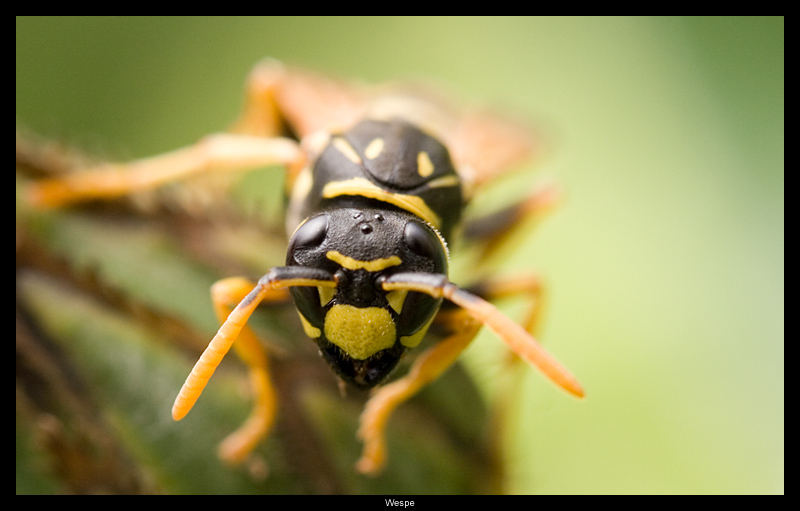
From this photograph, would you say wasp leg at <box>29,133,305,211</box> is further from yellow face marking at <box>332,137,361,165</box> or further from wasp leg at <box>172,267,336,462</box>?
wasp leg at <box>172,267,336,462</box>

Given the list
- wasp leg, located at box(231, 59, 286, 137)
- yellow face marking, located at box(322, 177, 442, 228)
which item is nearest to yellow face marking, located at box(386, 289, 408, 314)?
yellow face marking, located at box(322, 177, 442, 228)

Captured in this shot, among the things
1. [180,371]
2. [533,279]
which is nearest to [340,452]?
[180,371]

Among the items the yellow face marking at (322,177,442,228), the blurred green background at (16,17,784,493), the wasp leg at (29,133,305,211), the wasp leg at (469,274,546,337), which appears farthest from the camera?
the blurred green background at (16,17,784,493)

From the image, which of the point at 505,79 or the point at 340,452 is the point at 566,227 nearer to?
the point at 505,79

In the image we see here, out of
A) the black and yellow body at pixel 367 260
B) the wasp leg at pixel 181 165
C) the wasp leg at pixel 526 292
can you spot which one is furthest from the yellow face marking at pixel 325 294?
the wasp leg at pixel 526 292

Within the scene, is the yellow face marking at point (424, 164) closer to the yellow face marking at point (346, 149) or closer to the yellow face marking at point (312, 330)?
the yellow face marking at point (346, 149)
